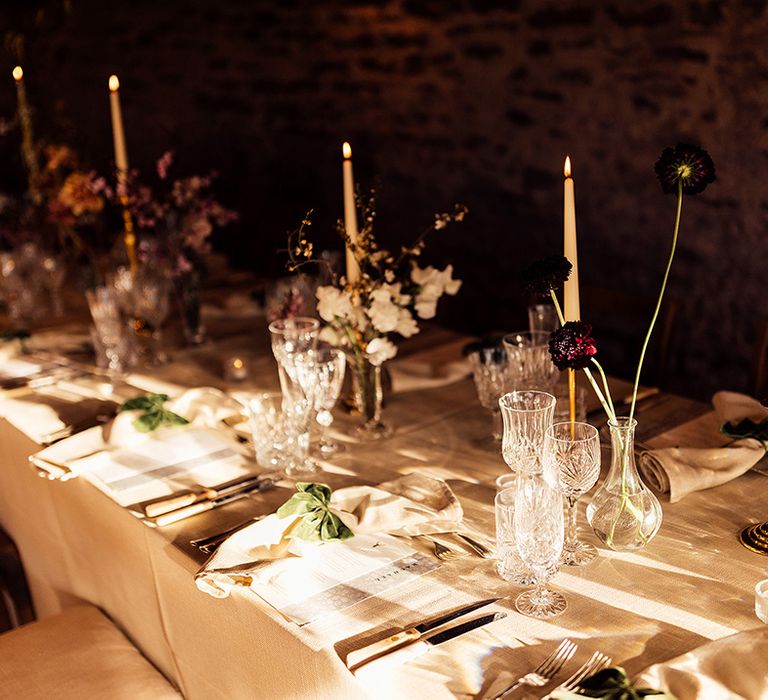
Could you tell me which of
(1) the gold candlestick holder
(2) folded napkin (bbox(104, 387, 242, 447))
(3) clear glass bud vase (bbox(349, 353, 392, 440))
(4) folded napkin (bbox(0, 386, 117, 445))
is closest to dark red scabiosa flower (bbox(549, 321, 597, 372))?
(3) clear glass bud vase (bbox(349, 353, 392, 440))

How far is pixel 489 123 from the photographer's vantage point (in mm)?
4168

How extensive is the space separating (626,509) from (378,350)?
0.65 m

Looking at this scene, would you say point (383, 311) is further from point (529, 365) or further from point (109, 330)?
point (109, 330)

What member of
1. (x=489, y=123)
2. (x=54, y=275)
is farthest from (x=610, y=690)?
(x=489, y=123)

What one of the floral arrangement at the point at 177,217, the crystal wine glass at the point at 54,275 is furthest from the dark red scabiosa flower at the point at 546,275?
the crystal wine glass at the point at 54,275

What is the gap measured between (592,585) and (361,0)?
3715mm

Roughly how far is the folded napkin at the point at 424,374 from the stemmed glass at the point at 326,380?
400 millimetres

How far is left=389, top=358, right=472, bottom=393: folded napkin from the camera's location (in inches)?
92.6

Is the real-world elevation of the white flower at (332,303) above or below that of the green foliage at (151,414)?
above

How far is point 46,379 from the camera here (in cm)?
247

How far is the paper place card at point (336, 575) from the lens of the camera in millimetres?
1393

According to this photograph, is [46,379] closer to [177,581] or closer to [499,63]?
[177,581]

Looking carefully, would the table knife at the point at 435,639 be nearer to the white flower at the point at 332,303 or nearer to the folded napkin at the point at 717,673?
the folded napkin at the point at 717,673

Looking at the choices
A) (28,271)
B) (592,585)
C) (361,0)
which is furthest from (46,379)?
(361,0)
